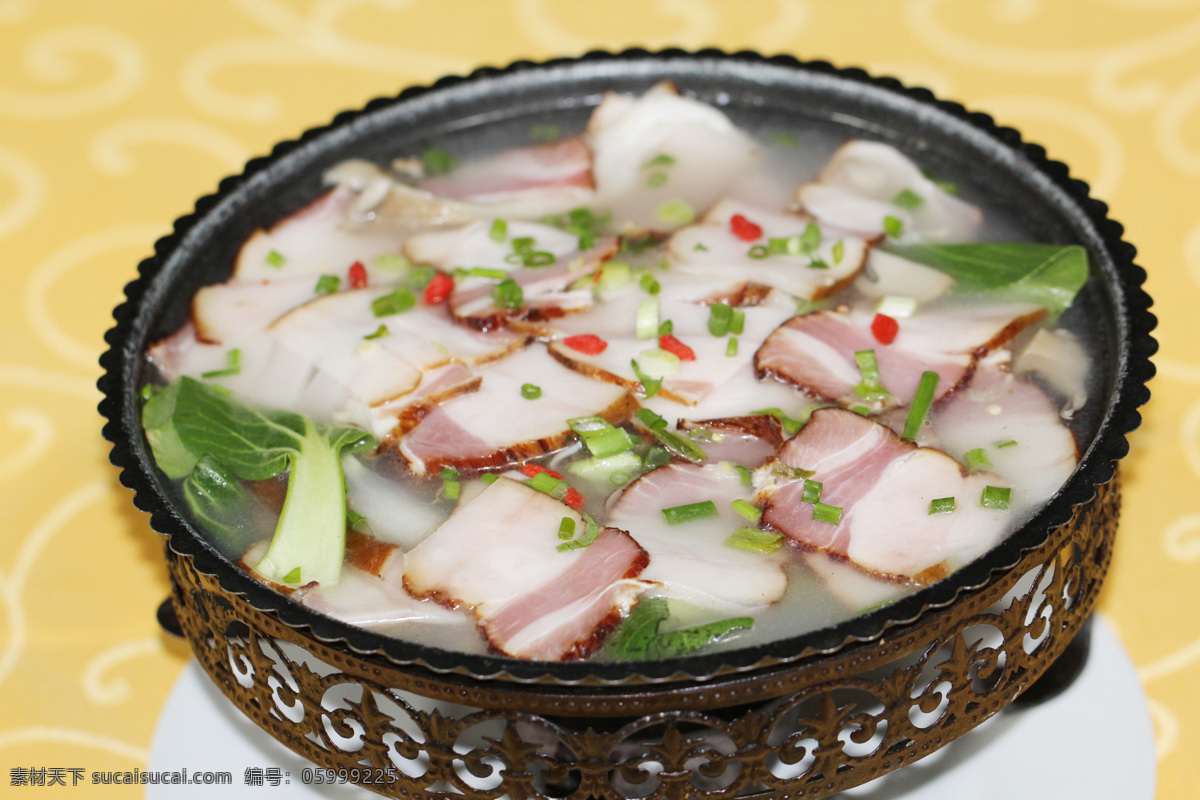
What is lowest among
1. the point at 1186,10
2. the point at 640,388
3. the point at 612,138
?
the point at 640,388

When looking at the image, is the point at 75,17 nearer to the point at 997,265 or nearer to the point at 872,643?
the point at 997,265

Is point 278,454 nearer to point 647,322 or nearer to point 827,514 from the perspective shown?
point 647,322

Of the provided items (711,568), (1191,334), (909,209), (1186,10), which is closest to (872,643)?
(711,568)

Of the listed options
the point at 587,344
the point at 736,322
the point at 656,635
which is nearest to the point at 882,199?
the point at 736,322

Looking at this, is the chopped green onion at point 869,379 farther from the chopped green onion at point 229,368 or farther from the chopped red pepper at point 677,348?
the chopped green onion at point 229,368

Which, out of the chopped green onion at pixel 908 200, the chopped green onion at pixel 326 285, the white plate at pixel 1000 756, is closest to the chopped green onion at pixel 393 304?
the chopped green onion at pixel 326 285
